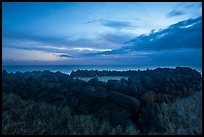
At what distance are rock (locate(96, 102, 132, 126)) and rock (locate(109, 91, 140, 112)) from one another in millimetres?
126

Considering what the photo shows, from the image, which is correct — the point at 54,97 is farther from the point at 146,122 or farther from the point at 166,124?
the point at 166,124

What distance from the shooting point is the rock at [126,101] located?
6.89 meters

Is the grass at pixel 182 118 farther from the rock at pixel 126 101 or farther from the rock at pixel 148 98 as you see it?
the rock at pixel 126 101

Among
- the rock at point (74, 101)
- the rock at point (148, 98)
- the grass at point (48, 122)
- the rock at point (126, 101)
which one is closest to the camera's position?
the grass at point (48, 122)

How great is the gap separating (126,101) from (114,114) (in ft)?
1.83

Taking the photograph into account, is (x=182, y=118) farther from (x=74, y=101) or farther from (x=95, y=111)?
(x=74, y=101)

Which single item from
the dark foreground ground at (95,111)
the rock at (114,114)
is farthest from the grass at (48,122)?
the rock at (114,114)

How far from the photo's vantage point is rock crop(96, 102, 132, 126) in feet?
21.4

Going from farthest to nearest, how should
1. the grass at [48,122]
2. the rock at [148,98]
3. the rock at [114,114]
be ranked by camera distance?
the rock at [148,98]
the rock at [114,114]
the grass at [48,122]

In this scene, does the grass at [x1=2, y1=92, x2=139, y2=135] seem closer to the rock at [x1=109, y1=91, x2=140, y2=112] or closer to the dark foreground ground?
the dark foreground ground

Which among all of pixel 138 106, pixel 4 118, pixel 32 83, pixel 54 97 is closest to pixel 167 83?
pixel 138 106

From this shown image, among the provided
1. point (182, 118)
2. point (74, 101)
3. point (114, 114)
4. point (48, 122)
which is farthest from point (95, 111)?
point (182, 118)

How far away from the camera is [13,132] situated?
5.37 metres

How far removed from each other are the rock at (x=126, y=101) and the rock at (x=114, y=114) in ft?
0.41
